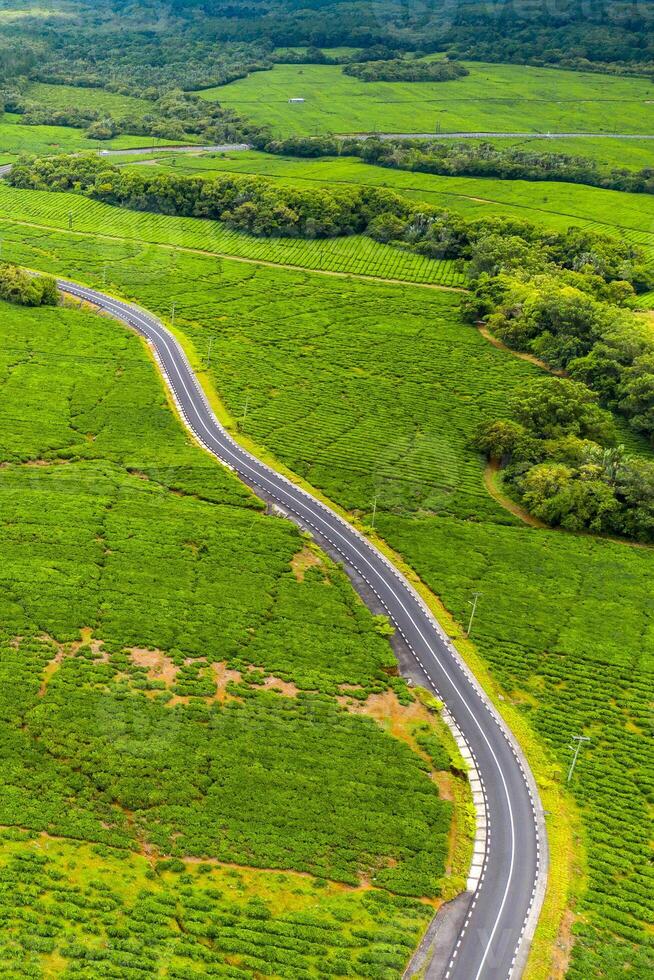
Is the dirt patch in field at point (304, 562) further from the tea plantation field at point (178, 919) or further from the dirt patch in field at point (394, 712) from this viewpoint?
the tea plantation field at point (178, 919)

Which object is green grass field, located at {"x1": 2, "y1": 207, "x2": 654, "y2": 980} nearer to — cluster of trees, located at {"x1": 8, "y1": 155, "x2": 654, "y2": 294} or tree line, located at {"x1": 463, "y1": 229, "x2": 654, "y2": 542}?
tree line, located at {"x1": 463, "y1": 229, "x2": 654, "y2": 542}

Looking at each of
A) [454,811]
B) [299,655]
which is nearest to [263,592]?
[299,655]

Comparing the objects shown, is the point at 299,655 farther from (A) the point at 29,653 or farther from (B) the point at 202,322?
(B) the point at 202,322

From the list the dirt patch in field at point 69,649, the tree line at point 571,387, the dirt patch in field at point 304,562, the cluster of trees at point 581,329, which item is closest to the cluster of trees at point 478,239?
the tree line at point 571,387

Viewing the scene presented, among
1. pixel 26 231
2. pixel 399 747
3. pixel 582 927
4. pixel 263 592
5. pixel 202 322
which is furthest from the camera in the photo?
pixel 26 231

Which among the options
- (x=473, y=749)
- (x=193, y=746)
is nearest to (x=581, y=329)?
(x=473, y=749)
